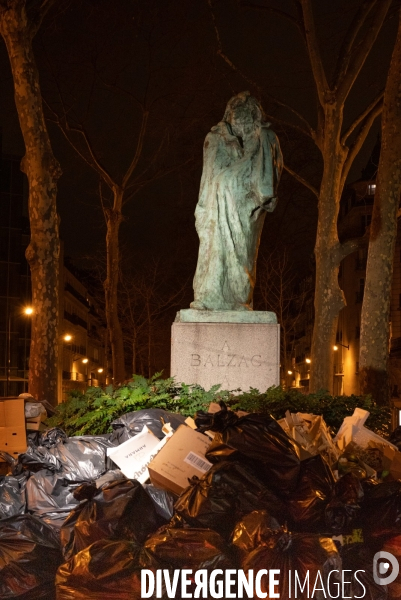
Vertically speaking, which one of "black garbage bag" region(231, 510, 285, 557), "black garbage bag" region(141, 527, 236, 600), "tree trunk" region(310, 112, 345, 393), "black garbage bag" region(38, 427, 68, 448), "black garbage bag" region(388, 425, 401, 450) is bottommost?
"black garbage bag" region(141, 527, 236, 600)

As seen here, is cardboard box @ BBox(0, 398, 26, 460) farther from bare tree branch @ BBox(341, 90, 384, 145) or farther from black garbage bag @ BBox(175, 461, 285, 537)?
bare tree branch @ BBox(341, 90, 384, 145)

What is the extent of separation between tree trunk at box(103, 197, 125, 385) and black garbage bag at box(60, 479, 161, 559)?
19870mm

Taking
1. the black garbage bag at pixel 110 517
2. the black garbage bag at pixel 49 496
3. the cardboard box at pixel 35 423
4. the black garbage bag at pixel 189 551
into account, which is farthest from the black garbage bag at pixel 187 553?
the cardboard box at pixel 35 423

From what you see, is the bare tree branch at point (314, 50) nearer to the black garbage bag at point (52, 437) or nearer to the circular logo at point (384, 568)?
the black garbage bag at point (52, 437)

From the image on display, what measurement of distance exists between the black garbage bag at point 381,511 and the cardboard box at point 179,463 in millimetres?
1025

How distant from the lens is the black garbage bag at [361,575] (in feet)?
13.8

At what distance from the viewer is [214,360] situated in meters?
8.29

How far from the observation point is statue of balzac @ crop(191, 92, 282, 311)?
8883mm

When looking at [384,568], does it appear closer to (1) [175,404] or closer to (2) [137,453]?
(2) [137,453]

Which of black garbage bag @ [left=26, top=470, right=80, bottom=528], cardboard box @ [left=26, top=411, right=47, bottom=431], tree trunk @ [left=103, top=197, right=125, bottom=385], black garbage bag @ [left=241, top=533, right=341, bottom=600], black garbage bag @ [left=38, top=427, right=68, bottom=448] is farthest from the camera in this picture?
tree trunk @ [left=103, top=197, right=125, bottom=385]

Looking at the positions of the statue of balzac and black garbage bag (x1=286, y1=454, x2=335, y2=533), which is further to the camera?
the statue of balzac

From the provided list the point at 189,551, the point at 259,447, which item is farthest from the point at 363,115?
the point at 189,551

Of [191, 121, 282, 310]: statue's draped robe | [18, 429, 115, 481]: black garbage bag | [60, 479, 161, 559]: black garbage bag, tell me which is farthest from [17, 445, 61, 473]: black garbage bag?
[191, 121, 282, 310]: statue's draped robe

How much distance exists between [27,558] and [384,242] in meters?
11.7
